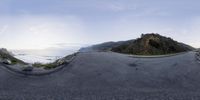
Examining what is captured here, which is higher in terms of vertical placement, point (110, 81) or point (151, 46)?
point (151, 46)

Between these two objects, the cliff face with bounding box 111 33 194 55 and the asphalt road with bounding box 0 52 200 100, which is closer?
the asphalt road with bounding box 0 52 200 100

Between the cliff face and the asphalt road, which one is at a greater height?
the cliff face

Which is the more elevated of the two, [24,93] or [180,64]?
[180,64]

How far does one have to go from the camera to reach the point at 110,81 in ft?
19.3

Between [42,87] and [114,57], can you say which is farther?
[114,57]

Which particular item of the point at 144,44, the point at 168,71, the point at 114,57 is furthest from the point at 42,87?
the point at 144,44

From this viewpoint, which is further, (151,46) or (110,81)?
(151,46)

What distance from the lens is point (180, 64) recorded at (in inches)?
244

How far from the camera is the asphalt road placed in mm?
5516

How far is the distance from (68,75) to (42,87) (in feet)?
1.31

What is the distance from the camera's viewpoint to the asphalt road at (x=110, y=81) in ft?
18.1

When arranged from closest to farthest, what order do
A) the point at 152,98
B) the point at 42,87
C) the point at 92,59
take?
the point at 152,98
the point at 42,87
the point at 92,59

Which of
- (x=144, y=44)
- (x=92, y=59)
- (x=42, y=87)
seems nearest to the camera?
(x=42, y=87)

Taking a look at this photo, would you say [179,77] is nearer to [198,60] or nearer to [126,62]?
[198,60]
